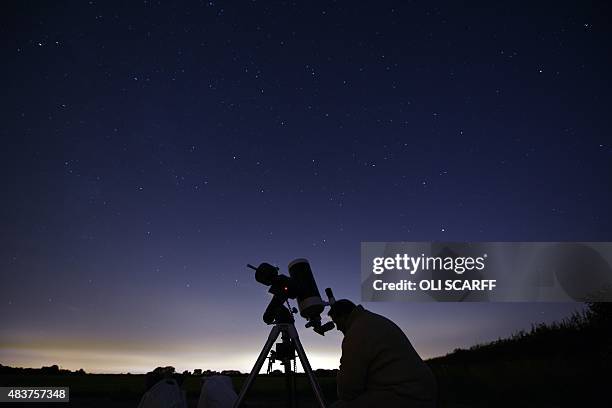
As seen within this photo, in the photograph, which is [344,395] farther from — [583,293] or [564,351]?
[564,351]

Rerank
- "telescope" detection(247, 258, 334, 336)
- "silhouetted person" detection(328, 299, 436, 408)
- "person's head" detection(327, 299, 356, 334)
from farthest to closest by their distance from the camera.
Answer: "telescope" detection(247, 258, 334, 336)
"person's head" detection(327, 299, 356, 334)
"silhouetted person" detection(328, 299, 436, 408)

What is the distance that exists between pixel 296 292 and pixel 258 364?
52 cm

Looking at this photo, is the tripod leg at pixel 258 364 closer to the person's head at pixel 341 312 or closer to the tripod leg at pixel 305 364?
the tripod leg at pixel 305 364

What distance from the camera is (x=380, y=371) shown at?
113 inches

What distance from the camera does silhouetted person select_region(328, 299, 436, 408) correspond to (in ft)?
9.30

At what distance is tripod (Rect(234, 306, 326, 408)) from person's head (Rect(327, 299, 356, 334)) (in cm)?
35

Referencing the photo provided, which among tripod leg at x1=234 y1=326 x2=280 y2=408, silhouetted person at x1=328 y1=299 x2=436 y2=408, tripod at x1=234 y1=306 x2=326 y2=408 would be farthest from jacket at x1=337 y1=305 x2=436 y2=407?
tripod leg at x1=234 y1=326 x2=280 y2=408

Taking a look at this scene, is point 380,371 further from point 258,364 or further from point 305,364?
point 258,364

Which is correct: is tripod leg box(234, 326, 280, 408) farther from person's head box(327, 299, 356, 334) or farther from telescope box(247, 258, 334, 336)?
person's head box(327, 299, 356, 334)

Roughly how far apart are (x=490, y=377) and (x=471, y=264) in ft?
19.0

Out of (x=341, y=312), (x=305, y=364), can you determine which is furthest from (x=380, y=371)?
(x=305, y=364)

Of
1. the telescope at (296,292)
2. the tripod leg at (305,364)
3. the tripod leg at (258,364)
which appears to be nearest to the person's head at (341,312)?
the telescope at (296,292)

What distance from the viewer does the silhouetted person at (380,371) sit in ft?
9.30

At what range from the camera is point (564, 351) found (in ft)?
44.7
